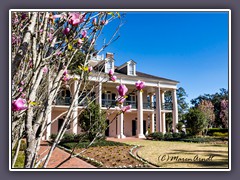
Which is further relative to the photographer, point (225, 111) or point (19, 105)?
point (225, 111)

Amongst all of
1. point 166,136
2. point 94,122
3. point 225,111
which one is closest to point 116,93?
point 225,111

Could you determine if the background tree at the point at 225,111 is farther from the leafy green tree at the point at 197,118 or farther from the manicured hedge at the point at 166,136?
the manicured hedge at the point at 166,136

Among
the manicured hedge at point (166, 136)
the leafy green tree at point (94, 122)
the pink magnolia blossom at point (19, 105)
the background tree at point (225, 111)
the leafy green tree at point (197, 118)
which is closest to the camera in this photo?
the pink magnolia blossom at point (19, 105)

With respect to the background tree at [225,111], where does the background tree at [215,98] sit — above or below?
above

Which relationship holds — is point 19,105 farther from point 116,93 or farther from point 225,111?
point 225,111

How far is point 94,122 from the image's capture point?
4.27 metres

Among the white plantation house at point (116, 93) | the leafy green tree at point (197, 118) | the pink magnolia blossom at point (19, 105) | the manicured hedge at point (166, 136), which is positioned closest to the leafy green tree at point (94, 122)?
the white plantation house at point (116, 93)

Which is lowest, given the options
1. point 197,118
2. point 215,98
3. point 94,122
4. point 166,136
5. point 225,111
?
point 166,136

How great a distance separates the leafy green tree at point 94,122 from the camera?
1221mm

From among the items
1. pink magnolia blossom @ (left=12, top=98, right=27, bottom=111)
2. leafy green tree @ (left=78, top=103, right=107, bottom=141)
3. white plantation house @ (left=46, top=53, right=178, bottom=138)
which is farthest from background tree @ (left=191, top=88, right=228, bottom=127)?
pink magnolia blossom @ (left=12, top=98, right=27, bottom=111)
